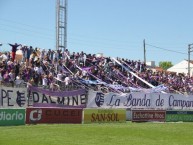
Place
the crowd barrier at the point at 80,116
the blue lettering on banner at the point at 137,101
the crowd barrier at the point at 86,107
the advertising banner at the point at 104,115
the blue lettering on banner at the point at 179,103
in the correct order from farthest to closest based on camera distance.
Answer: the blue lettering on banner at the point at 179,103 → the blue lettering on banner at the point at 137,101 → the advertising banner at the point at 104,115 → the crowd barrier at the point at 86,107 → the crowd barrier at the point at 80,116

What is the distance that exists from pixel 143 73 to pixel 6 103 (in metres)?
20.7

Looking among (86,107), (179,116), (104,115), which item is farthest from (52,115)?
(179,116)

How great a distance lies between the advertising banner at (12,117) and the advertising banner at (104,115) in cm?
467

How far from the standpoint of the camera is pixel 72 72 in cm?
3228

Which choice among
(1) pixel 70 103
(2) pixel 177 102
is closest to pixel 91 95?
(1) pixel 70 103

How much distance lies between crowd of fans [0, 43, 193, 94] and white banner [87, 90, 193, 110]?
1.82 m

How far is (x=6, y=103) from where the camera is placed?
21.6m

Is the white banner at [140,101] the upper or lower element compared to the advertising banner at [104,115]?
upper

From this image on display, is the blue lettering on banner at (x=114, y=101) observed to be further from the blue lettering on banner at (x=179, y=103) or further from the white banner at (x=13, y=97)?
the white banner at (x=13, y=97)

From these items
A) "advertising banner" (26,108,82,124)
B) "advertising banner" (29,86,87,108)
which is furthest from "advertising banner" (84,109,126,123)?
"advertising banner" (29,86,87,108)

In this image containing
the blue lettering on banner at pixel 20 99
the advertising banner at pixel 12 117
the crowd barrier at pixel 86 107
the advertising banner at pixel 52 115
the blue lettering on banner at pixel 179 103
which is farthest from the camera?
the blue lettering on banner at pixel 179 103

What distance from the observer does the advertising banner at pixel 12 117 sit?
775 inches

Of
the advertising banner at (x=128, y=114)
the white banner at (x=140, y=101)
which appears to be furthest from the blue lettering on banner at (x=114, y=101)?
the advertising banner at (x=128, y=114)

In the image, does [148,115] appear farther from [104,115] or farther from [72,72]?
[72,72]
